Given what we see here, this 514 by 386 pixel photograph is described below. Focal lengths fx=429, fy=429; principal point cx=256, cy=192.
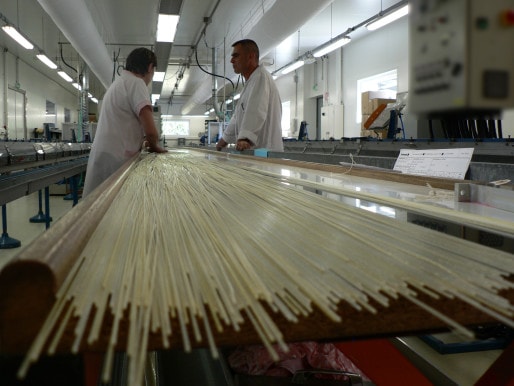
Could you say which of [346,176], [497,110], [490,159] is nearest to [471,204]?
[346,176]

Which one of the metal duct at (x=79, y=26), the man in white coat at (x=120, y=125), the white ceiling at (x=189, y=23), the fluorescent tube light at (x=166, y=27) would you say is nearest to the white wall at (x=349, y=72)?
the white ceiling at (x=189, y=23)

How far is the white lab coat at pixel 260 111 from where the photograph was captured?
108 inches

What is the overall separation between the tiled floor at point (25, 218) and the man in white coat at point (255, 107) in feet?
5.40

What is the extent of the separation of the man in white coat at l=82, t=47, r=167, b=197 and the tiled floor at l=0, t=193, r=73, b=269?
138 cm

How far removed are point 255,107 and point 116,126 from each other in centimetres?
93

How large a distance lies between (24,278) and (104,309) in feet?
0.17

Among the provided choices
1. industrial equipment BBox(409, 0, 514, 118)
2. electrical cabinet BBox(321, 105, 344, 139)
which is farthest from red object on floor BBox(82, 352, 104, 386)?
electrical cabinet BBox(321, 105, 344, 139)

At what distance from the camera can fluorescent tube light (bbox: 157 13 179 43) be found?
551cm

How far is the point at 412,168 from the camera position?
4.19 feet

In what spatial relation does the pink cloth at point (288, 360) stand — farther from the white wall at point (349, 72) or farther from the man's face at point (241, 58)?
the white wall at point (349, 72)

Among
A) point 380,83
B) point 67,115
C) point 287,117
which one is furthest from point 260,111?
point 67,115

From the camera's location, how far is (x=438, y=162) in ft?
3.96

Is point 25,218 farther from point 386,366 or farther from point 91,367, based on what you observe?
point 386,366

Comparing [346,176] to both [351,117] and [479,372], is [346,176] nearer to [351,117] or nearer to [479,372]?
[479,372]
